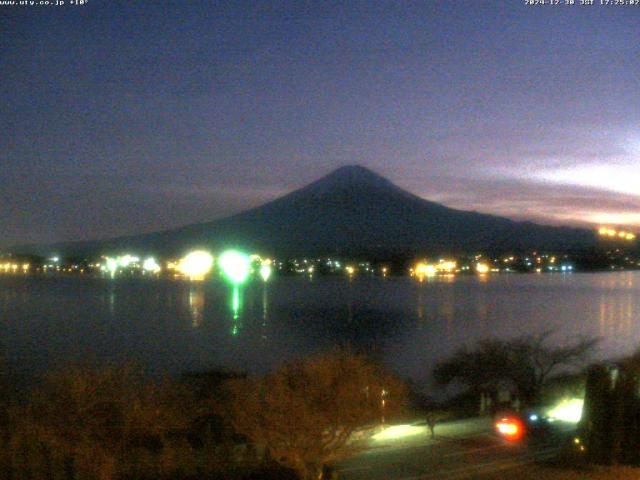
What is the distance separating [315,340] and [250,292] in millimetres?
40709

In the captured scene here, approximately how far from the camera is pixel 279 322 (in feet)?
166

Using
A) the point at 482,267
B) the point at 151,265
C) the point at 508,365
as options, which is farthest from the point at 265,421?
the point at 151,265

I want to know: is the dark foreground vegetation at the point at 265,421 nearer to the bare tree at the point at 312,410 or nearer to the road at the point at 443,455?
the bare tree at the point at 312,410

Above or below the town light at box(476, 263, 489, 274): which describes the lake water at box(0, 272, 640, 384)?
below

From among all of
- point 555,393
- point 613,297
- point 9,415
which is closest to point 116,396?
point 9,415

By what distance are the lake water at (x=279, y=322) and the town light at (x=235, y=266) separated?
2857 cm

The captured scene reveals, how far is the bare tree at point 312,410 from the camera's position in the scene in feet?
28.5

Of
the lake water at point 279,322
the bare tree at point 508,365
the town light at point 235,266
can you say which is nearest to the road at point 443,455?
the lake water at point 279,322

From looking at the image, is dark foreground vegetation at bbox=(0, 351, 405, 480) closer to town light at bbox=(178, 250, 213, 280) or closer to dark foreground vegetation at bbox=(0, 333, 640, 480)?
dark foreground vegetation at bbox=(0, 333, 640, 480)

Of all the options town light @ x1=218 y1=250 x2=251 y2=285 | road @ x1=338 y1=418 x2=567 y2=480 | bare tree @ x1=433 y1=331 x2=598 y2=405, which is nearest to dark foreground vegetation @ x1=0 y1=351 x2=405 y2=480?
road @ x1=338 y1=418 x2=567 y2=480

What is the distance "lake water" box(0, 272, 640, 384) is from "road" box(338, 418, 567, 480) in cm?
776

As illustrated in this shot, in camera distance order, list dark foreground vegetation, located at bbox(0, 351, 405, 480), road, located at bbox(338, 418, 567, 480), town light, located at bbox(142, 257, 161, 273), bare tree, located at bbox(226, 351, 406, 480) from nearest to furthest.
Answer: bare tree, located at bbox(226, 351, 406, 480), dark foreground vegetation, located at bbox(0, 351, 405, 480), road, located at bbox(338, 418, 567, 480), town light, located at bbox(142, 257, 161, 273)

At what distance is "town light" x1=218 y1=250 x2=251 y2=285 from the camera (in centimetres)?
11486

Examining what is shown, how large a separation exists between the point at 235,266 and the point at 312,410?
109 metres
